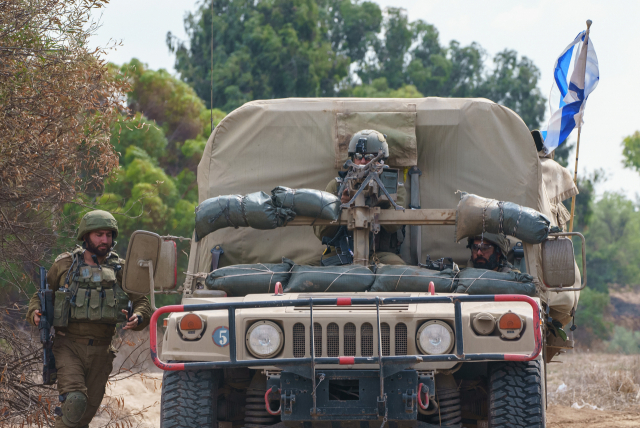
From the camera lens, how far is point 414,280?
548 cm

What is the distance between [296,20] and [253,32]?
92.3 inches

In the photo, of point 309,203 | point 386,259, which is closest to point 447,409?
point 386,259

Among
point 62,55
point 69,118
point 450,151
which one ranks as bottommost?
point 450,151

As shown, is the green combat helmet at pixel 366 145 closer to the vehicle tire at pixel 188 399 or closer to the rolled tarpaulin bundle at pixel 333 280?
the rolled tarpaulin bundle at pixel 333 280

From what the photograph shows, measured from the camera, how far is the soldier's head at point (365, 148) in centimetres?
636

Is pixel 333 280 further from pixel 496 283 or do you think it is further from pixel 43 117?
pixel 43 117

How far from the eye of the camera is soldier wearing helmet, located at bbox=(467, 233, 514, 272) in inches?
244

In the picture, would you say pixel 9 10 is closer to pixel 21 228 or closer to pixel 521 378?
pixel 21 228

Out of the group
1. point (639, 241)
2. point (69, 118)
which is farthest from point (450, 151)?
point (639, 241)

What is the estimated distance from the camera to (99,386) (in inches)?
256

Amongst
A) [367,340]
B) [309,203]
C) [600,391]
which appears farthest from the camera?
[600,391]

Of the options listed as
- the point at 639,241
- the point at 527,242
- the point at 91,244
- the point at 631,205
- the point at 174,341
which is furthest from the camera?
the point at 631,205

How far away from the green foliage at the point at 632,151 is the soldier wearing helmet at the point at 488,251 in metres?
25.6

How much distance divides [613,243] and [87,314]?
3828 centimetres
